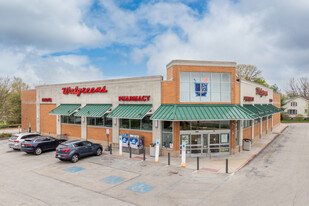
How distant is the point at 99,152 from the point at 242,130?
1513 centimetres

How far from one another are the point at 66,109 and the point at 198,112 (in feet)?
58.0

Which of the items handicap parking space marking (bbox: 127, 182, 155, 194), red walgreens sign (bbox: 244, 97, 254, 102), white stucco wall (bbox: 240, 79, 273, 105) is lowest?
handicap parking space marking (bbox: 127, 182, 155, 194)

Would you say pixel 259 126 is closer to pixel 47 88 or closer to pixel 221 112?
pixel 221 112

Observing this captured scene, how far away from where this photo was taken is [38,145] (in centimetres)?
1975

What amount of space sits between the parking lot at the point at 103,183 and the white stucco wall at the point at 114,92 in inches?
221

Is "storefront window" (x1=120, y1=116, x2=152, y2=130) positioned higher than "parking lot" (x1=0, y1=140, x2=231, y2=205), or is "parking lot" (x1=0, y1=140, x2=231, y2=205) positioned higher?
"storefront window" (x1=120, y1=116, x2=152, y2=130)

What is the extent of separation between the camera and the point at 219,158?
1806 centimetres

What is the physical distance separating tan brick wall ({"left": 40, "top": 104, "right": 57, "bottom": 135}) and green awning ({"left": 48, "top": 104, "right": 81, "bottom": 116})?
213 centimetres

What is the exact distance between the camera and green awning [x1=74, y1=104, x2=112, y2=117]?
872 inches

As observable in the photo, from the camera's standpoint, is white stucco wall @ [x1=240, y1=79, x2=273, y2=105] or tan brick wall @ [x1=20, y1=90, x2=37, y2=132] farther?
tan brick wall @ [x1=20, y1=90, x2=37, y2=132]

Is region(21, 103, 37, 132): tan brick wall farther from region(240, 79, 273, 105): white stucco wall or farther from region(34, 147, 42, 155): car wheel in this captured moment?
region(240, 79, 273, 105): white stucco wall

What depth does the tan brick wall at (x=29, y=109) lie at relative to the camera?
105ft

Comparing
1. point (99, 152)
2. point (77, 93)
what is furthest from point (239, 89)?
point (77, 93)

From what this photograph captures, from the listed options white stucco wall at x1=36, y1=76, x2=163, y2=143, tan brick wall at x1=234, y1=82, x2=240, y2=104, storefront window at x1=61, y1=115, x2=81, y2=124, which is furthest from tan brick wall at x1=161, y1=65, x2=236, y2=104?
storefront window at x1=61, y1=115, x2=81, y2=124
